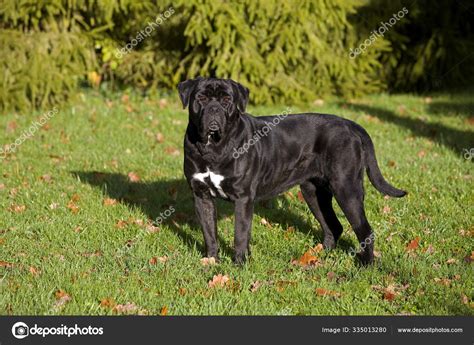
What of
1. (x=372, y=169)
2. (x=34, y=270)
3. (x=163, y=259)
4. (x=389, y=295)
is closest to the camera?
(x=389, y=295)

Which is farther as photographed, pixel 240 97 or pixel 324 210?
pixel 324 210

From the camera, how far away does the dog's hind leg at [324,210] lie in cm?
605

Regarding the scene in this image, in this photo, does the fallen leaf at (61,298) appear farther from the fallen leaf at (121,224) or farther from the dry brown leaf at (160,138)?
the dry brown leaf at (160,138)

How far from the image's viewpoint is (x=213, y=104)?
17.1ft

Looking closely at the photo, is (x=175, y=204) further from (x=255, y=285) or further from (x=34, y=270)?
(x=255, y=285)

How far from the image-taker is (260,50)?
12.8 metres

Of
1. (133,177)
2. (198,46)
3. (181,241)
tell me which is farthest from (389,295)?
(198,46)

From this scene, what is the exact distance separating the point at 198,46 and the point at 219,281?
8.59 meters

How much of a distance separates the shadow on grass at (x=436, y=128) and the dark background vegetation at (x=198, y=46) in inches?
48.3

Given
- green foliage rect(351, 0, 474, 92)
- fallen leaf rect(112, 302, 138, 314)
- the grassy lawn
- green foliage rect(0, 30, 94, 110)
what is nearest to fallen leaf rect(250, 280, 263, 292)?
the grassy lawn

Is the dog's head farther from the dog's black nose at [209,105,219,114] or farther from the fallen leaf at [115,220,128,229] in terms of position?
the fallen leaf at [115,220,128,229]
